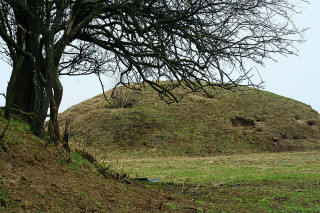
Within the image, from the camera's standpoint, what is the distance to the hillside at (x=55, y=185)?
4.01 meters

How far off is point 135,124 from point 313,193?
1560 cm

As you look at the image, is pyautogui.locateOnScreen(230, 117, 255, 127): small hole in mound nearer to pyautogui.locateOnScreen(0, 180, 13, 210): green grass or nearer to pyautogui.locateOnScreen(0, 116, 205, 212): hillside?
pyautogui.locateOnScreen(0, 116, 205, 212): hillside

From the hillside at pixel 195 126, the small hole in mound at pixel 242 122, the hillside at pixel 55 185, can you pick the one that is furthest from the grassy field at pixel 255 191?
the small hole in mound at pixel 242 122

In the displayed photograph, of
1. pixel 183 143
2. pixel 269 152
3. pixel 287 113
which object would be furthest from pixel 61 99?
pixel 287 113

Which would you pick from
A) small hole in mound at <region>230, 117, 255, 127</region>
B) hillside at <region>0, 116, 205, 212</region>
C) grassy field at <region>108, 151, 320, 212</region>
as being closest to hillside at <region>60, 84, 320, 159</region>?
small hole in mound at <region>230, 117, 255, 127</region>

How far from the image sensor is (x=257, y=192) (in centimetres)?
782

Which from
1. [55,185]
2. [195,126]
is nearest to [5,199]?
[55,185]

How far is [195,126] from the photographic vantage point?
22.7 m

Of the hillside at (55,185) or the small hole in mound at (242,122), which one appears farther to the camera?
the small hole in mound at (242,122)

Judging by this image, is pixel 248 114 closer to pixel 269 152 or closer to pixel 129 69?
pixel 269 152

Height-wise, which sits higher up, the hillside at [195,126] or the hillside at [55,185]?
the hillside at [195,126]

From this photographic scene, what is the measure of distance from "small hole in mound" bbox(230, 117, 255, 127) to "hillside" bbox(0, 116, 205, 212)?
18.3m

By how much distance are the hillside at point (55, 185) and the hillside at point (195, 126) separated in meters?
12.1

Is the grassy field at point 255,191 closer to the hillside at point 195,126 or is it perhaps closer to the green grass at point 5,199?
the green grass at point 5,199
